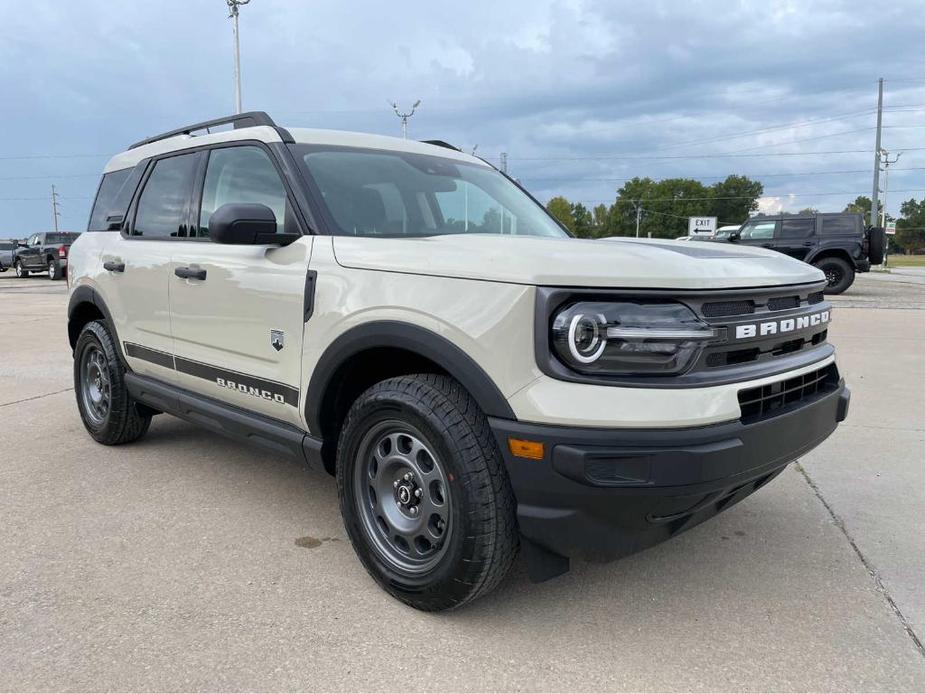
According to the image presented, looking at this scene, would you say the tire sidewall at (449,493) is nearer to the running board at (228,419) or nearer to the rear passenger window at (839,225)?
the running board at (228,419)

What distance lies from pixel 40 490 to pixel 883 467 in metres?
4.92

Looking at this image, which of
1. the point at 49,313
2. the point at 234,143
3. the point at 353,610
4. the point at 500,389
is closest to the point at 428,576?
the point at 353,610

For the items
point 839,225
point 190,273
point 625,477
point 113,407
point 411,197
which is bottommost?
point 113,407

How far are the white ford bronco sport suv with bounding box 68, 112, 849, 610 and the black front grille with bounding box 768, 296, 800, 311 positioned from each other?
0.8 inches

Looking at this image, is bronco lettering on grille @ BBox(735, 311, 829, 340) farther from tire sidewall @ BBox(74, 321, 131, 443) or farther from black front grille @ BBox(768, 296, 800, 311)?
tire sidewall @ BBox(74, 321, 131, 443)

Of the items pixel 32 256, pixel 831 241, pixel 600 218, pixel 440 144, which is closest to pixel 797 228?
pixel 831 241

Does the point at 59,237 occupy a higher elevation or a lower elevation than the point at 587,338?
higher

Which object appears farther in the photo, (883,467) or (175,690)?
(883,467)

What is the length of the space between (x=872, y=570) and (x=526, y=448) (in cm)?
187

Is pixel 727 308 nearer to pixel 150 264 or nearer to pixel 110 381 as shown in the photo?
pixel 150 264

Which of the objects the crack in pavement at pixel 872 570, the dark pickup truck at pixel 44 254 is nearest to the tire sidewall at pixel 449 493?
the crack in pavement at pixel 872 570

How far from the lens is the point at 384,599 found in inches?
110

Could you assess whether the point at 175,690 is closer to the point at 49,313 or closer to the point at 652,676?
the point at 652,676

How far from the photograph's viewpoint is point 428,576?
2.57 m
